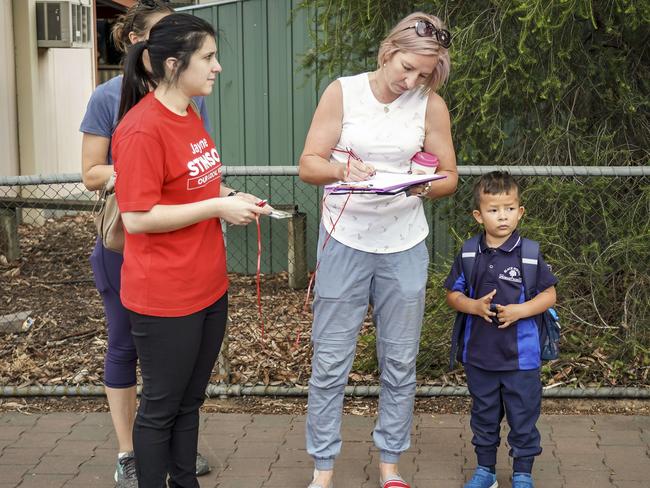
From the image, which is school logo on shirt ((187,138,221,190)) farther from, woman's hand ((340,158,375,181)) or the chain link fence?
the chain link fence

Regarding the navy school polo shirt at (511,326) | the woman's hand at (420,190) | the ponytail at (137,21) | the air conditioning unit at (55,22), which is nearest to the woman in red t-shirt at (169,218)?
the ponytail at (137,21)

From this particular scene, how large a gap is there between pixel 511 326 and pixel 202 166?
151 cm

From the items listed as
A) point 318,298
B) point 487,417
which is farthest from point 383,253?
point 487,417

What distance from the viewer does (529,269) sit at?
13.7ft

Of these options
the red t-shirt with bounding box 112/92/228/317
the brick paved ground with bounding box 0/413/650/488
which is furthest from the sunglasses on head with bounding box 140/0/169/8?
the brick paved ground with bounding box 0/413/650/488

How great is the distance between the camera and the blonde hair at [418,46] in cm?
384

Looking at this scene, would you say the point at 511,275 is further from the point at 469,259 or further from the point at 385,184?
the point at 385,184

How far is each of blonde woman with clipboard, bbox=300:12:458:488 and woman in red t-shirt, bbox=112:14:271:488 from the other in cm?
53

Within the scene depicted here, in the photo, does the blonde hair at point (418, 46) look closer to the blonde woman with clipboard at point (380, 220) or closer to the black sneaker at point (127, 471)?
the blonde woman with clipboard at point (380, 220)

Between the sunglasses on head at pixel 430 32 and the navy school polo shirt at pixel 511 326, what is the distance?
2.93 ft

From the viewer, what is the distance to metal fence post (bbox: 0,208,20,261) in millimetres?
9344

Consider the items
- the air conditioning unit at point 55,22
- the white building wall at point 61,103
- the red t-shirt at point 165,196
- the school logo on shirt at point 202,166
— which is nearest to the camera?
the red t-shirt at point 165,196

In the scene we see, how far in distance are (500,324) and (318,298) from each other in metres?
0.77

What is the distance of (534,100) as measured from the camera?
19.7 ft
